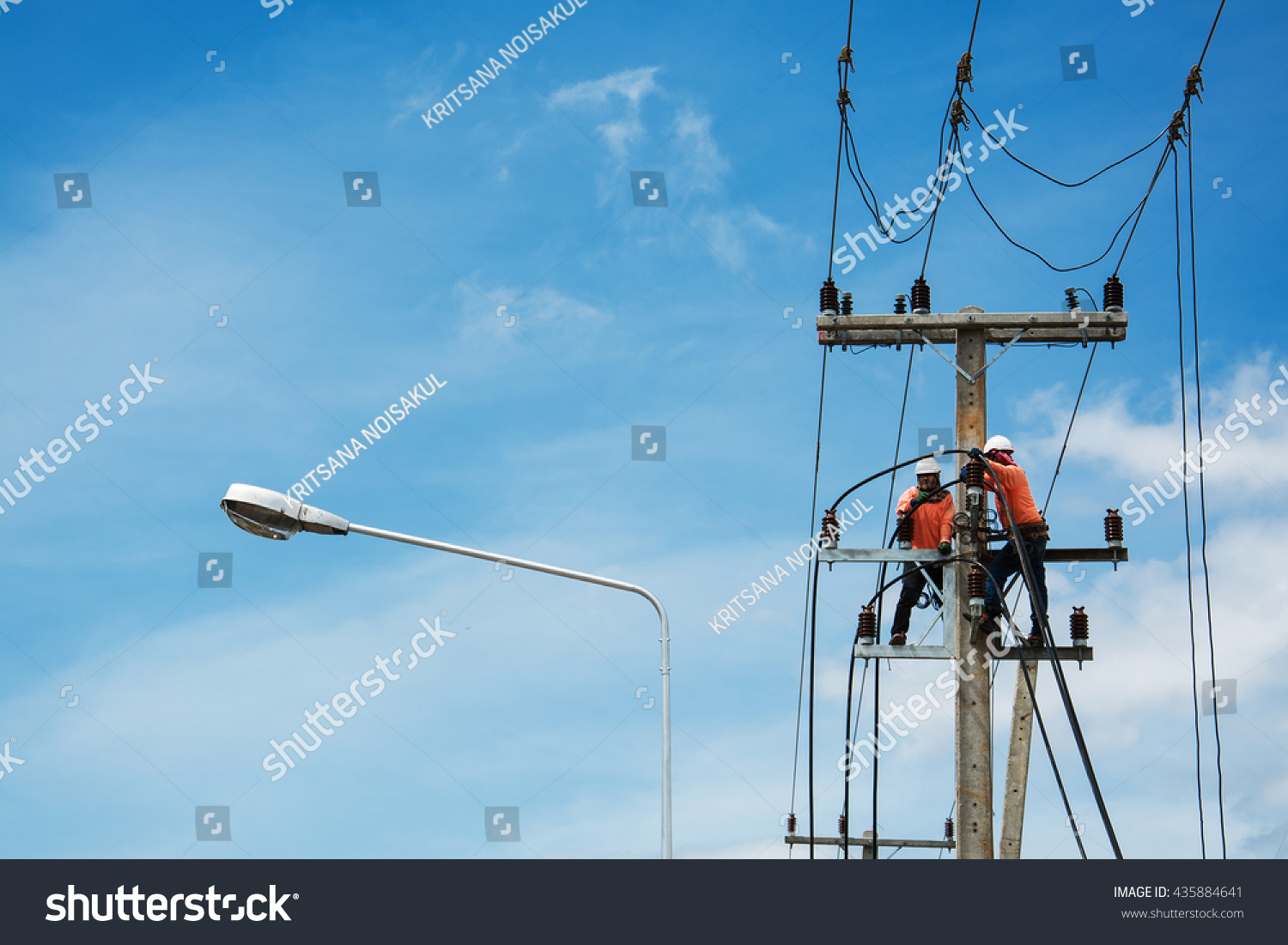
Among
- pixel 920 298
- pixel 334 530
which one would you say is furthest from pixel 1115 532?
pixel 334 530

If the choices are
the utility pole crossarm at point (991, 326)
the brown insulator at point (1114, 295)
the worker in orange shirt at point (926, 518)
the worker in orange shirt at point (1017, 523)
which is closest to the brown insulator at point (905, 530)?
the worker in orange shirt at point (926, 518)

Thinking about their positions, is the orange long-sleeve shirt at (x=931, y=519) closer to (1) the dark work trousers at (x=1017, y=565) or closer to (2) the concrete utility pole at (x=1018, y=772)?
(1) the dark work trousers at (x=1017, y=565)

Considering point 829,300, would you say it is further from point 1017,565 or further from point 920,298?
point 1017,565

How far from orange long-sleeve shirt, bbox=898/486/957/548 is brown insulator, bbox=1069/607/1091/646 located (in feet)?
4.86

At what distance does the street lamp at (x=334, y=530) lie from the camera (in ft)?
32.3

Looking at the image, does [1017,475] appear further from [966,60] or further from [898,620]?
[966,60]

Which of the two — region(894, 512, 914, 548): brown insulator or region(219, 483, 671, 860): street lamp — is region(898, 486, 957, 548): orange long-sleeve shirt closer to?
region(894, 512, 914, 548): brown insulator

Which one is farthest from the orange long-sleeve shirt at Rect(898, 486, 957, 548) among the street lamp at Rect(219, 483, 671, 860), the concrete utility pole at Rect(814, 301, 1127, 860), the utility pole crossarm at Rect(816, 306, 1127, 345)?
the street lamp at Rect(219, 483, 671, 860)

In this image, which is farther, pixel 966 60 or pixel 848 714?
pixel 848 714

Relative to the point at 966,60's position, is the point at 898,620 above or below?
below
